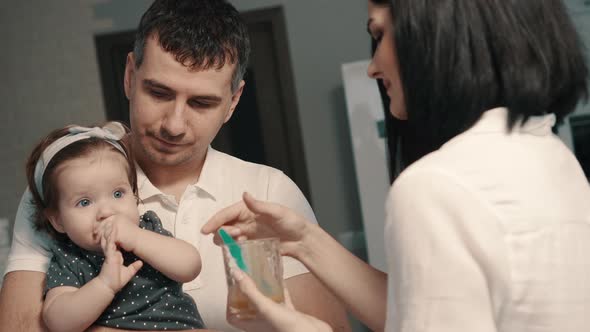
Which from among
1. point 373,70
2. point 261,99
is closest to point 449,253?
point 373,70


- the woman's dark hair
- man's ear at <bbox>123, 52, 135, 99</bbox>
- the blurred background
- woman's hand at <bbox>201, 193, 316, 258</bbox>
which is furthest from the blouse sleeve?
the blurred background

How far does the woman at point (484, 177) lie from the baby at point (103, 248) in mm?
385

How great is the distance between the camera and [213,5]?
6.28 feet

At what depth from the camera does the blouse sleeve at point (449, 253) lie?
1085mm

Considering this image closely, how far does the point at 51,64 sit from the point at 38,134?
1.36 ft

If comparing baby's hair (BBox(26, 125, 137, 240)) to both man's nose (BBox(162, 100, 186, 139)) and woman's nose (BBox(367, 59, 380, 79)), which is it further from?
woman's nose (BBox(367, 59, 380, 79))

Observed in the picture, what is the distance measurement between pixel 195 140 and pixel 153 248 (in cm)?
39

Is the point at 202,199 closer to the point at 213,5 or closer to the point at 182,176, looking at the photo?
the point at 182,176

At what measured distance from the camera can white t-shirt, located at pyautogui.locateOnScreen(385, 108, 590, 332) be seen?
109cm

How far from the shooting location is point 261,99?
463cm

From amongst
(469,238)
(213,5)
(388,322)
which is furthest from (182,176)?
(469,238)

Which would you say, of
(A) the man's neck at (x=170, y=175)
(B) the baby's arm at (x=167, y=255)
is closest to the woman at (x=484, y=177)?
(B) the baby's arm at (x=167, y=255)

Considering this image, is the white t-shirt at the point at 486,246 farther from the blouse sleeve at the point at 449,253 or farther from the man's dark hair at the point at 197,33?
the man's dark hair at the point at 197,33

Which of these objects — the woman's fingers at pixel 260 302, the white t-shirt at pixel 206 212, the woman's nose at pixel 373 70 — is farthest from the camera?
the white t-shirt at pixel 206 212
